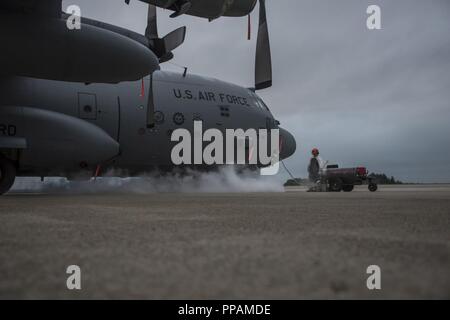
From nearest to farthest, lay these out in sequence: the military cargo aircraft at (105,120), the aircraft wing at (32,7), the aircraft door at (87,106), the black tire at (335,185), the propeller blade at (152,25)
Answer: the aircraft wing at (32,7)
the military cargo aircraft at (105,120)
the propeller blade at (152,25)
the aircraft door at (87,106)
the black tire at (335,185)

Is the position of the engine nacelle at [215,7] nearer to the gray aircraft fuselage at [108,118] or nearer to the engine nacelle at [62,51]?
the engine nacelle at [62,51]

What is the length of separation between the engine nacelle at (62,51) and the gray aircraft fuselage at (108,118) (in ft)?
11.5

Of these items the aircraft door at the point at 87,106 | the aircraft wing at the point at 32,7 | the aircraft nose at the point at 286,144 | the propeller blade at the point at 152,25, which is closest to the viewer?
the aircraft wing at the point at 32,7

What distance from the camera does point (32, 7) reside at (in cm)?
633

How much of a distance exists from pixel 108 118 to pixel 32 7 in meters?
5.81

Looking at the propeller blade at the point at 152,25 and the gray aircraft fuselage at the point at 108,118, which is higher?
the propeller blade at the point at 152,25

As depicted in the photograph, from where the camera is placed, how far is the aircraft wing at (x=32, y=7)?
617 cm

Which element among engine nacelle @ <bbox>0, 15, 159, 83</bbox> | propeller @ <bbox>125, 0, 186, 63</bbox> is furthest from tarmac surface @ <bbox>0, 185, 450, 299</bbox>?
propeller @ <bbox>125, 0, 186, 63</bbox>

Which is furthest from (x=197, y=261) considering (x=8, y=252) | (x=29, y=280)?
(x=8, y=252)

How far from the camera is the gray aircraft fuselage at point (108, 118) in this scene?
32.8 ft

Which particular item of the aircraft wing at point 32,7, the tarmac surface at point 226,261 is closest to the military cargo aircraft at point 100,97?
the aircraft wing at point 32,7

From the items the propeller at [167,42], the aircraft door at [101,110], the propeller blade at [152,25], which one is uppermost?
the propeller blade at [152,25]

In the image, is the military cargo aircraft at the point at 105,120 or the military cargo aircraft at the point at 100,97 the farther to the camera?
the military cargo aircraft at the point at 105,120

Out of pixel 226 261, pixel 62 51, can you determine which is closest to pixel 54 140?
pixel 62 51
